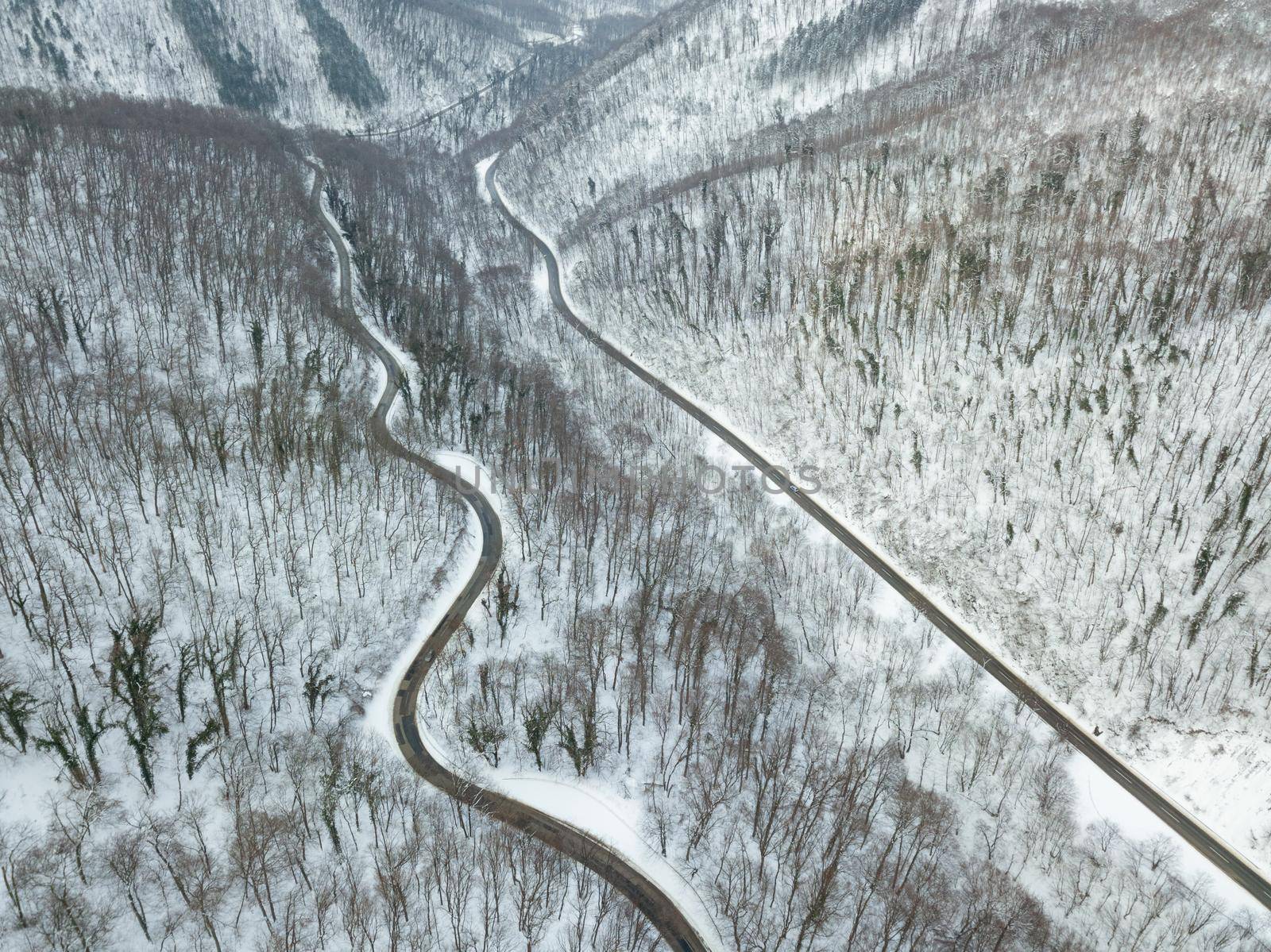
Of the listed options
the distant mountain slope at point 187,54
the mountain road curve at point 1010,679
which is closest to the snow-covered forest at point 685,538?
the mountain road curve at point 1010,679

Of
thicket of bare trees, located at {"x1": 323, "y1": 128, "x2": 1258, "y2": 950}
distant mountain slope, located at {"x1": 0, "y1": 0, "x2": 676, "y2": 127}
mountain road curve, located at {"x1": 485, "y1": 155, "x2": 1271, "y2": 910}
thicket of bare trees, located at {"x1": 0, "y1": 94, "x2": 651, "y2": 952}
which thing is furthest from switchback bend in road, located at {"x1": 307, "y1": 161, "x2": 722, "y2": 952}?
distant mountain slope, located at {"x1": 0, "y1": 0, "x2": 676, "y2": 127}

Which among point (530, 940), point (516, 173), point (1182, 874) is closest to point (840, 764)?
point (1182, 874)

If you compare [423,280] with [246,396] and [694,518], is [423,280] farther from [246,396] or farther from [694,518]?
[694,518]

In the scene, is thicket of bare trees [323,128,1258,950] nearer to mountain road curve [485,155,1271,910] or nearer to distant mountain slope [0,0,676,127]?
mountain road curve [485,155,1271,910]

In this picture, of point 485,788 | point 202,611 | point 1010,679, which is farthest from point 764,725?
point 202,611

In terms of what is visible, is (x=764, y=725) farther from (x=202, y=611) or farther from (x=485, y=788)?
(x=202, y=611)

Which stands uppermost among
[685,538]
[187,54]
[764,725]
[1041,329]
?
[187,54]
